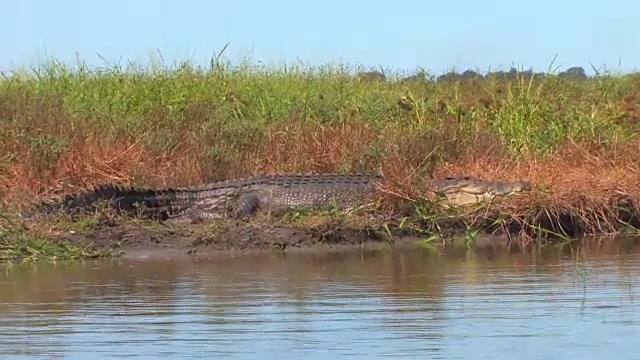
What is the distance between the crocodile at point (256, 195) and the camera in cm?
1036

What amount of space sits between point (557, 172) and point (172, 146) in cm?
376

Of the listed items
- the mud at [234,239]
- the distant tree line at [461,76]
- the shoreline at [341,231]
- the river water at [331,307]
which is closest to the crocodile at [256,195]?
the shoreline at [341,231]

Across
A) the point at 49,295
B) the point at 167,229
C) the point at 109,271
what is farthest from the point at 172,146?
the point at 49,295

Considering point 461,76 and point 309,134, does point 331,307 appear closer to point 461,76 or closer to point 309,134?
point 309,134

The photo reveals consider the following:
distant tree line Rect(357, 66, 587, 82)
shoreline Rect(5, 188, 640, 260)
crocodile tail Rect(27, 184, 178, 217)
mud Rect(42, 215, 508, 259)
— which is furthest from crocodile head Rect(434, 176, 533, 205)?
distant tree line Rect(357, 66, 587, 82)

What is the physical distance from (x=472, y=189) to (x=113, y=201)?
9.91 ft

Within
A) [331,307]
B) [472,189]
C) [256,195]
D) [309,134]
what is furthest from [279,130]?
[331,307]

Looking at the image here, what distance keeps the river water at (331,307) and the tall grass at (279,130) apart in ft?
6.56

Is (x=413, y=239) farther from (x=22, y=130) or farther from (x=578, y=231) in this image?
(x=22, y=130)

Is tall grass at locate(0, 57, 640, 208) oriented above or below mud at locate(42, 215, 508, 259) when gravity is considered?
above

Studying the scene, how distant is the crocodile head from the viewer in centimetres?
1034

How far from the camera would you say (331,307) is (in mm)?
6680

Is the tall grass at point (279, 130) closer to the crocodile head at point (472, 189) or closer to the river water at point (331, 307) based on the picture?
the crocodile head at point (472, 189)

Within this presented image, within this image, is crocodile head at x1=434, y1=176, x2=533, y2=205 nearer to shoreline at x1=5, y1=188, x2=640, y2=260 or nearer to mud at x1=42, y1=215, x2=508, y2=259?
shoreline at x1=5, y1=188, x2=640, y2=260
